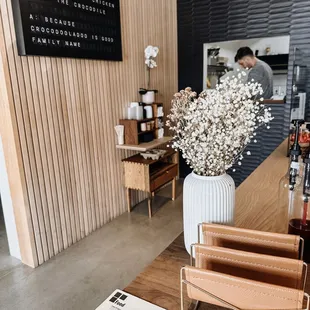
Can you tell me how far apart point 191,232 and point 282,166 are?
1.38 metres

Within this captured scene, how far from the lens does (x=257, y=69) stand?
383cm

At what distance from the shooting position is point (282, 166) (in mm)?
2172

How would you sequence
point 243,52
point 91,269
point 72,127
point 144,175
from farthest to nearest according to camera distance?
point 243,52, point 144,175, point 72,127, point 91,269

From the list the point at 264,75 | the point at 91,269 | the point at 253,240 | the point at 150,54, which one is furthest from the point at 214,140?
the point at 264,75

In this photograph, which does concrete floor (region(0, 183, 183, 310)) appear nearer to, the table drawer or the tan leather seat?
the table drawer

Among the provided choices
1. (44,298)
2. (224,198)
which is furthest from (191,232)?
(44,298)

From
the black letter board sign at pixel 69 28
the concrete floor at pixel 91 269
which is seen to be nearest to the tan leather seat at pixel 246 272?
the concrete floor at pixel 91 269

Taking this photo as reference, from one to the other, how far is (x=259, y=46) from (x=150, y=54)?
4.90ft

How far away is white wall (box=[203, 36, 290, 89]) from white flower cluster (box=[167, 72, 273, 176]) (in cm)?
304

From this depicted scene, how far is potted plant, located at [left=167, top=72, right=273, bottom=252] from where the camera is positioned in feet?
3.24

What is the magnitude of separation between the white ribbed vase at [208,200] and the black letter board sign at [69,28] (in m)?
1.87

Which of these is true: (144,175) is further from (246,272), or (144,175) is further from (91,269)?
(246,272)

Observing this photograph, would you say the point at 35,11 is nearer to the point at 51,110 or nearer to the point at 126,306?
the point at 51,110

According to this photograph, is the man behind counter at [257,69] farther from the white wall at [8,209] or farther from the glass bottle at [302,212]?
the white wall at [8,209]
